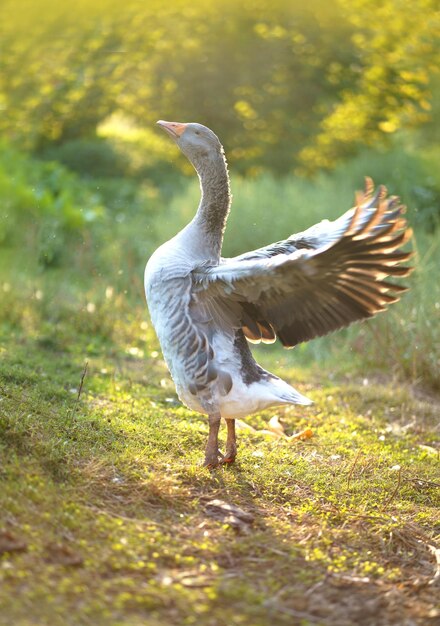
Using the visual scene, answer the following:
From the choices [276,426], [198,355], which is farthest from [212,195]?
[276,426]

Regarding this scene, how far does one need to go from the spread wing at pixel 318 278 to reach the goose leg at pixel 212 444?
0.58 m

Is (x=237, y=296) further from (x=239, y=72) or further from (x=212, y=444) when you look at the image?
(x=239, y=72)

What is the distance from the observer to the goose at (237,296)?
Answer: 13.9ft

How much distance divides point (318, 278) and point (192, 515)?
1446mm

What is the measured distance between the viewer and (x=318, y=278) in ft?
14.2

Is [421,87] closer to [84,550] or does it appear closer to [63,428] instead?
[63,428]

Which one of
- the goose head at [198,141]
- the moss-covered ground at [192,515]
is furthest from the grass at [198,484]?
the goose head at [198,141]

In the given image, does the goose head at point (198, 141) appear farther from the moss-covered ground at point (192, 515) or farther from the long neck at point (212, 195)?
the moss-covered ground at point (192, 515)

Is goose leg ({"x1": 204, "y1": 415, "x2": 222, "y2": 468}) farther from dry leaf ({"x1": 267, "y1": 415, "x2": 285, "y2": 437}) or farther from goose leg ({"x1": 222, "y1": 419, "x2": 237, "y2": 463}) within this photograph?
dry leaf ({"x1": 267, "y1": 415, "x2": 285, "y2": 437})

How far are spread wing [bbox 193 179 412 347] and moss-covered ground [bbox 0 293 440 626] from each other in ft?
3.31

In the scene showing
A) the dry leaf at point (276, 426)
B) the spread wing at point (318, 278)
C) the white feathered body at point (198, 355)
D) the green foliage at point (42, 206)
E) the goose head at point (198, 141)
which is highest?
the goose head at point (198, 141)

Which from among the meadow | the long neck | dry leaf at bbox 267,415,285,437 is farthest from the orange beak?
dry leaf at bbox 267,415,285,437

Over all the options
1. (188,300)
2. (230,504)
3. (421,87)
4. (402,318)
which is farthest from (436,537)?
(421,87)

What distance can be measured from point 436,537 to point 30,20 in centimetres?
1564
